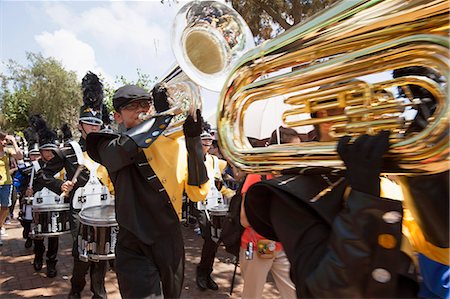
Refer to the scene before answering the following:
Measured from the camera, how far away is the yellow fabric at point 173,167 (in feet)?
8.37

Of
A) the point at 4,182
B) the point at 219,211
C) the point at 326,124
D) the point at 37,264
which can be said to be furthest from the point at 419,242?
the point at 4,182

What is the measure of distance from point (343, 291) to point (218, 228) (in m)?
3.44

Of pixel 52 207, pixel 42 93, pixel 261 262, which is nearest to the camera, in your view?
pixel 261 262

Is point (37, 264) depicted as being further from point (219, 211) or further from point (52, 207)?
point (219, 211)

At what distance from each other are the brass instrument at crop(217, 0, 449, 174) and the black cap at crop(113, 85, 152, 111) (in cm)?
111

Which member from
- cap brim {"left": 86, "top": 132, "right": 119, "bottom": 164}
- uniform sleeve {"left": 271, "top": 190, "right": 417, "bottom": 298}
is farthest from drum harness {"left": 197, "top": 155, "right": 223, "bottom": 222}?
uniform sleeve {"left": 271, "top": 190, "right": 417, "bottom": 298}

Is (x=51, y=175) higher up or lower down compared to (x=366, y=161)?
lower down

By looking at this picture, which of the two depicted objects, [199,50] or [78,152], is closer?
[199,50]

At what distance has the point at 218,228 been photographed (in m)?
4.33

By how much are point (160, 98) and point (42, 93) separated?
35.2 m

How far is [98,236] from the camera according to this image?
329 cm

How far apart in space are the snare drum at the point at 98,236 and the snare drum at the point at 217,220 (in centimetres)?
138

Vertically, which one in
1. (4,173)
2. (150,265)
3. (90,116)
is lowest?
(150,265)

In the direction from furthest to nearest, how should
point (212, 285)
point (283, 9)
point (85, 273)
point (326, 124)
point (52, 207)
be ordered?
point (283, 9)
point (52, 207)
point (212, 285)
point (85, 273)
point (326, 124)
